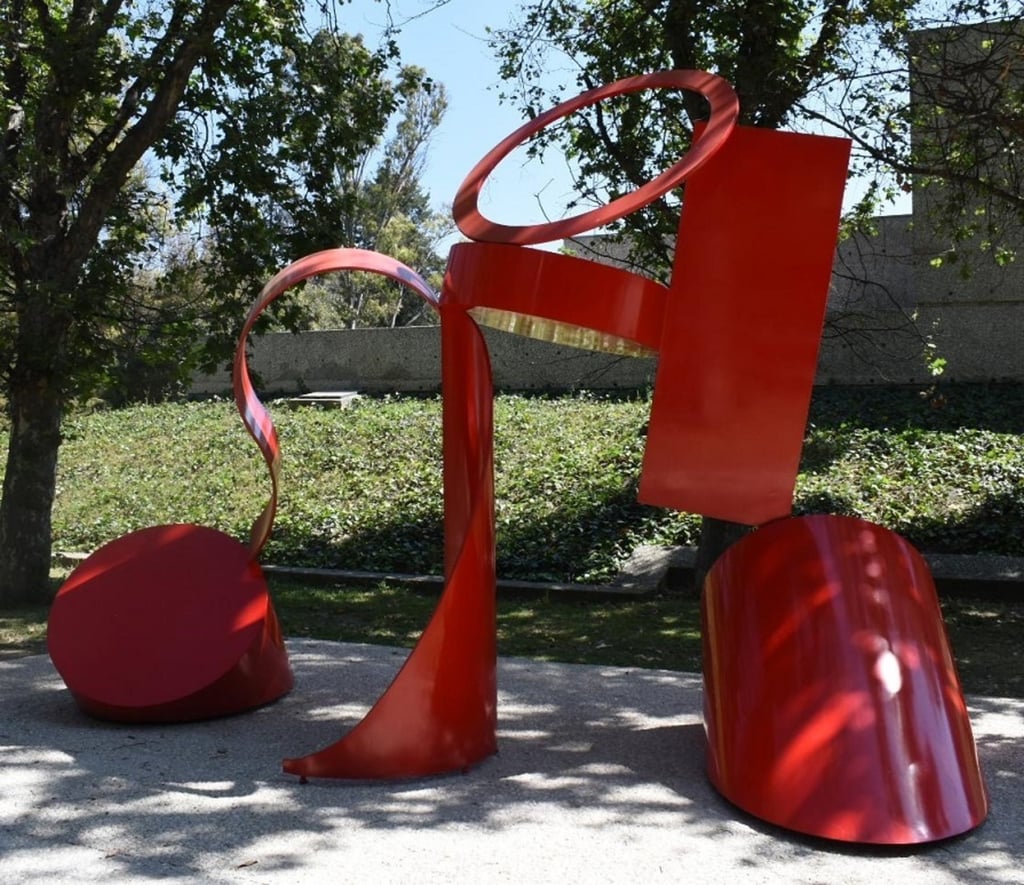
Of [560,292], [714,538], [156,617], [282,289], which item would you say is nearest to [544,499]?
[714,538]

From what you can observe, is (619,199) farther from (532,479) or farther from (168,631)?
(532,479)

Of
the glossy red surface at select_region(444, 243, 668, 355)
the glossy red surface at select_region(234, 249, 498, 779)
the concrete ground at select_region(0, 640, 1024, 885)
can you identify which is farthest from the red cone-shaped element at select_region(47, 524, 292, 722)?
the glossy red surface at select_region(444, 243, 668, 355)

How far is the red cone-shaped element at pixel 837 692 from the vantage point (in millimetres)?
4691

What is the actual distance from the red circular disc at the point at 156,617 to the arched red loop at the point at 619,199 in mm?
2577

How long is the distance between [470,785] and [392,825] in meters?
0.65

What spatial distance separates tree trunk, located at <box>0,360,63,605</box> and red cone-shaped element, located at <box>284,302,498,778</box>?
19.3ft

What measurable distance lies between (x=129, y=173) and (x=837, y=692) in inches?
333

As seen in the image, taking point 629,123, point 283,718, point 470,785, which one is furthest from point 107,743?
point 629,123

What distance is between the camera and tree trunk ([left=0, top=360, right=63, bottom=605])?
35.4 feet

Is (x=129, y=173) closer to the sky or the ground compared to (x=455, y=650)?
closer to the sky

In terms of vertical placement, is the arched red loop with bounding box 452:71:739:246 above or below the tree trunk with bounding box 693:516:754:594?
above

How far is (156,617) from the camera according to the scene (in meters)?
6.71

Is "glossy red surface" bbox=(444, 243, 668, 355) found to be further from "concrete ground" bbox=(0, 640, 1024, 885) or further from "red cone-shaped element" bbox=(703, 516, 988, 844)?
"concrete ground" bbox=(0, 640, 1024, 885)

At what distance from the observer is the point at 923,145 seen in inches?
436
